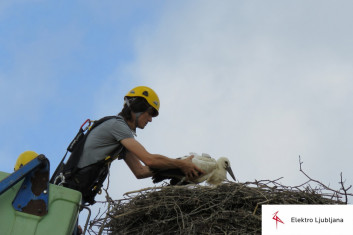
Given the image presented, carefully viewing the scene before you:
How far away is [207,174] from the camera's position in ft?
22.5

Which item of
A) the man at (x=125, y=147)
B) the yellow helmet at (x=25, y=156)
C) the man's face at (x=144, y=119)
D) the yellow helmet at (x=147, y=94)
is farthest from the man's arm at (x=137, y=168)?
the yellow helmet at (x=25, y=156)

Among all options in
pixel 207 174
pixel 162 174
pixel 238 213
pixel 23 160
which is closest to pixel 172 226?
pixel 238 213

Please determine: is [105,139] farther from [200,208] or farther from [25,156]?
[25,156]

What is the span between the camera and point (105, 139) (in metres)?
6.11

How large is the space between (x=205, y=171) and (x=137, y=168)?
76 centimetres

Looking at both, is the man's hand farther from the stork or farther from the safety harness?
the safety harness

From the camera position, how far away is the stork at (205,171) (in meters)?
6.40

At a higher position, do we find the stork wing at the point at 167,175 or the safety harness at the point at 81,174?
the stork wing at the point at 167,175

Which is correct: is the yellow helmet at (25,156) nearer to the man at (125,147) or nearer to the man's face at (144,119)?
the man at (125,147)

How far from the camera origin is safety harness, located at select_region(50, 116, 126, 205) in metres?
5.80

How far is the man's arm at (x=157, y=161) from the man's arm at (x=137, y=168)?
17.8 inches

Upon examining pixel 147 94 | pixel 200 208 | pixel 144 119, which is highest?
pixel 147 94

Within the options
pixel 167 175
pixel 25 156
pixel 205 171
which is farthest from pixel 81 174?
pixel 25 156

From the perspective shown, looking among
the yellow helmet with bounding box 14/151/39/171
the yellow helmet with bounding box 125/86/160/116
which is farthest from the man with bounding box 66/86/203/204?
the yellow helmet with bounding box 14/151/39/171
